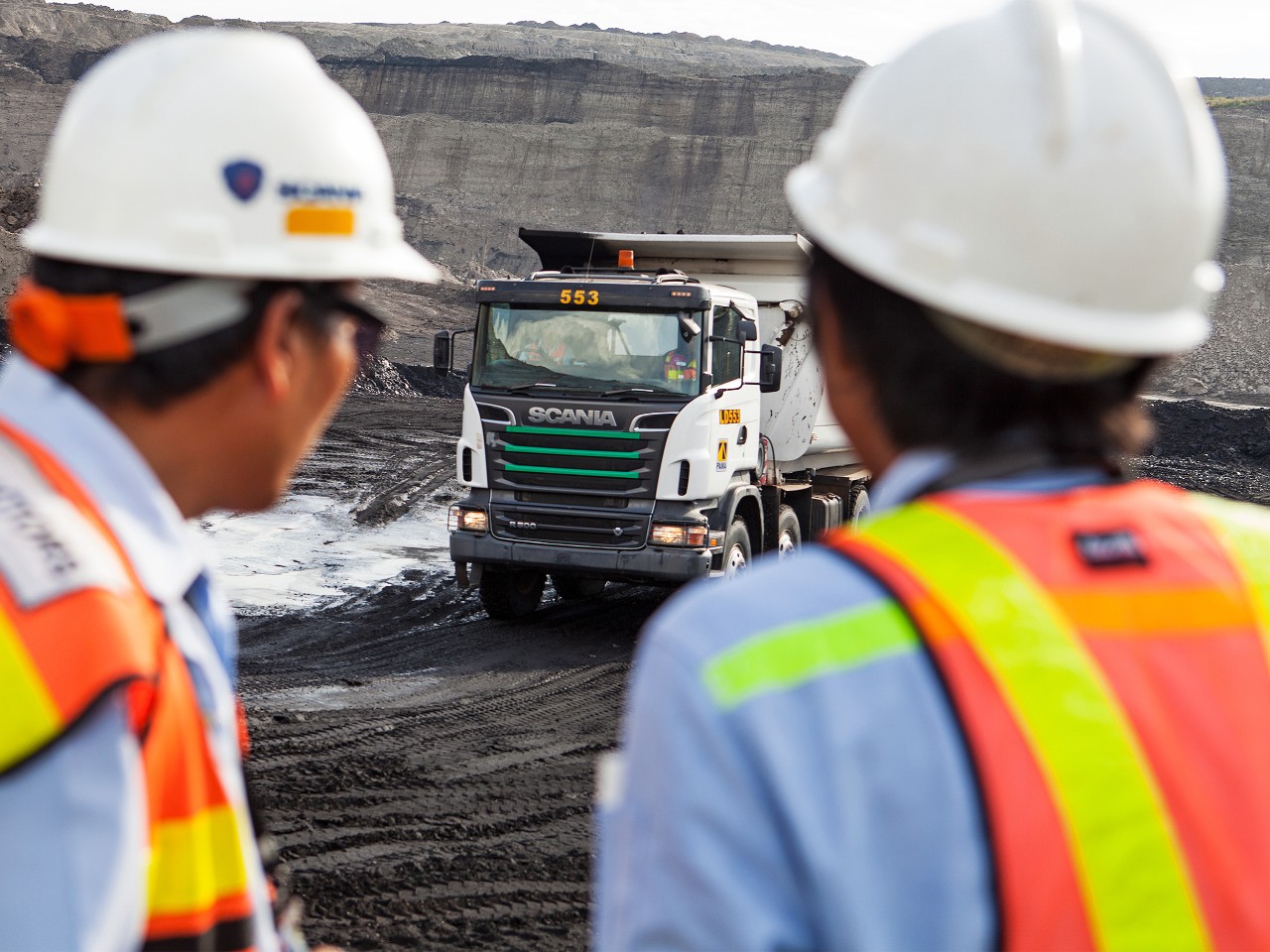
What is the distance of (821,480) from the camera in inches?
516

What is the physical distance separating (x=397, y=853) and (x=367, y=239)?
4.64 m

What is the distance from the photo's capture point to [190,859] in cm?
139

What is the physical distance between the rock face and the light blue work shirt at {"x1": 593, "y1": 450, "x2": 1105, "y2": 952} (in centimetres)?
4199

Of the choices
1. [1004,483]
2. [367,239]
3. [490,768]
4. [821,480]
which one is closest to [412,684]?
[490,768]

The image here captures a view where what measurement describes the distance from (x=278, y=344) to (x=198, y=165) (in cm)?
27

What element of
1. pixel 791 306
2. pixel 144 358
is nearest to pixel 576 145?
pixel 791 306

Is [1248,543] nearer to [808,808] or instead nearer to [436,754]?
[808,808]

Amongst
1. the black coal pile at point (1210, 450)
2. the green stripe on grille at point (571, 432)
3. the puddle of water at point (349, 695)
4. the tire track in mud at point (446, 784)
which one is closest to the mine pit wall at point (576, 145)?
the black coal pile at point (1210, 450)

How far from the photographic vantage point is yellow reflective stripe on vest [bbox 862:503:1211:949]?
108 cm

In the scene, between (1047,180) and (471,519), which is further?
(471,519)

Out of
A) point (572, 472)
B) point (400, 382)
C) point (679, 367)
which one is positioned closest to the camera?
point (679, 367)

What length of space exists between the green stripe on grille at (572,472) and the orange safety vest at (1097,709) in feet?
29.2

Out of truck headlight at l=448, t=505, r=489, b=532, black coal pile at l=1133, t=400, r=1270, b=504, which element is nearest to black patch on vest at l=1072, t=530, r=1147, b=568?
truck headlight at l=448, t=505, r=489, b=532

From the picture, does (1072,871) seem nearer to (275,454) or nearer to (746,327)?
(275,454)
